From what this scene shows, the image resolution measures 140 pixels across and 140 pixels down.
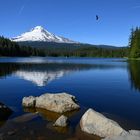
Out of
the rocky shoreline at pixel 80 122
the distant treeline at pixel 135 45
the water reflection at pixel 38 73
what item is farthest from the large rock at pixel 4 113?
the distant treeline at pixel 135 45

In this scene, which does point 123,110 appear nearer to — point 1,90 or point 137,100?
point 137,100

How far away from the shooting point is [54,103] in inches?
1003

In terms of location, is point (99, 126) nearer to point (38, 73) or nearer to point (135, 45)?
point (38, 73)

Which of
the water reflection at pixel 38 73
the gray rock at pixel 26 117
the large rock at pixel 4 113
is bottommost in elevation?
the water reflection at pixel 38 73

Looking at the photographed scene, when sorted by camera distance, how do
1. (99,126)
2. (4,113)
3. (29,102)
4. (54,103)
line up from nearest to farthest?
(99,126) → (4,113) → (54,103) → (29,102)

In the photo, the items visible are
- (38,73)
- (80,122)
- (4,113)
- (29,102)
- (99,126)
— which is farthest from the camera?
(38,73)

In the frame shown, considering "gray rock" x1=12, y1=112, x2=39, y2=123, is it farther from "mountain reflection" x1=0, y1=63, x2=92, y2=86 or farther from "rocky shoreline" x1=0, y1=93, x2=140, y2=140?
"mountain reflection" x1=0, y1=63, x2=92, y2=86

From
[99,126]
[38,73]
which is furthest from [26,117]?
[38,73]

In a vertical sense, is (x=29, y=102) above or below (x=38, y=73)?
above

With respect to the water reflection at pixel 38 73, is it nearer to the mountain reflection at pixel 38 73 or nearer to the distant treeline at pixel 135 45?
the mountain reflection at pixel 38 73

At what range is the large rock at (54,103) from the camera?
25.2 meters

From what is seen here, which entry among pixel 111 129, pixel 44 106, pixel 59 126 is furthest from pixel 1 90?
pixel 111 129

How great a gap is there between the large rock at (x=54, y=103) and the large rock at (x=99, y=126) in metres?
5.19

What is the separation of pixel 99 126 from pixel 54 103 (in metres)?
7.33
